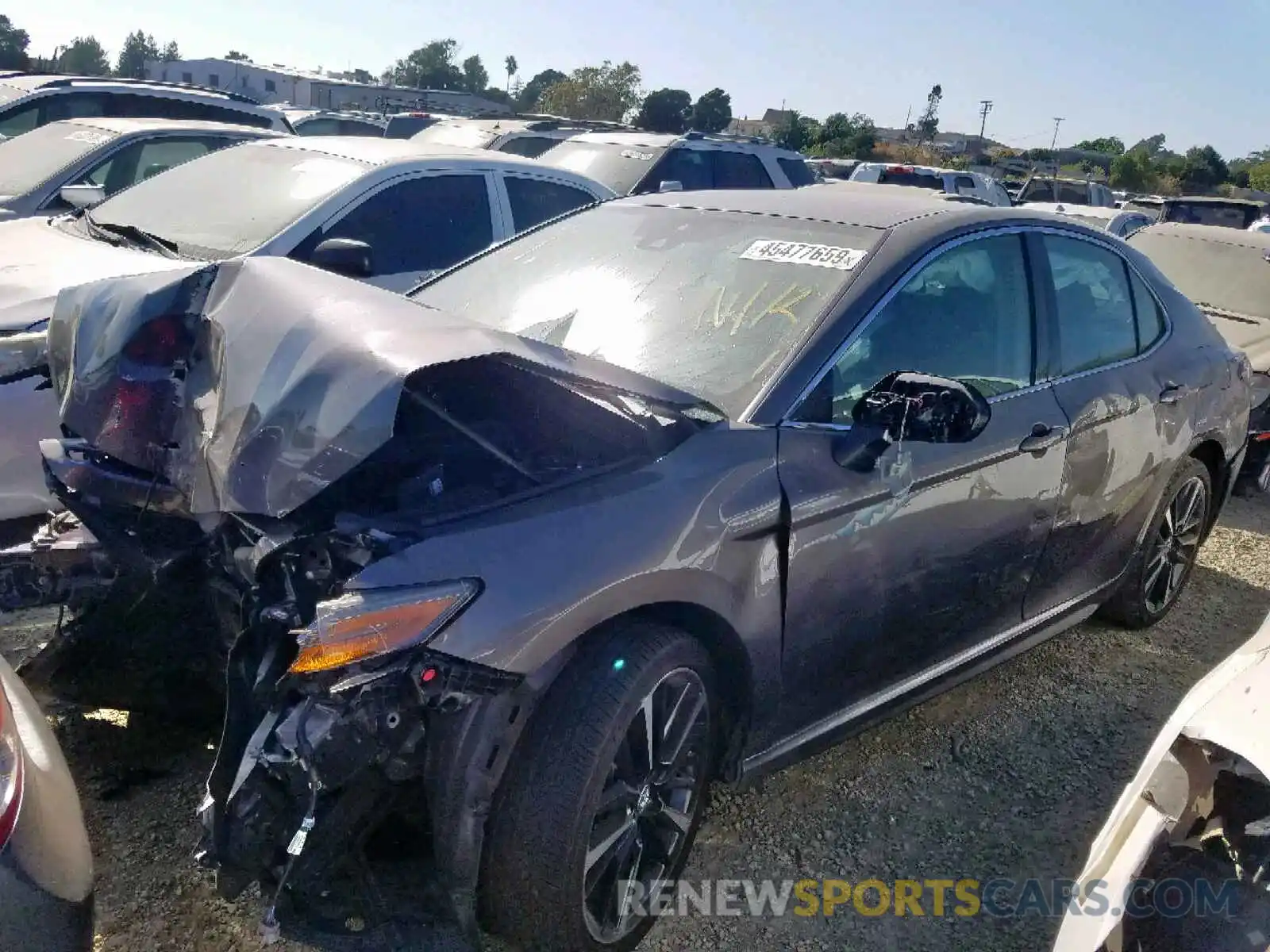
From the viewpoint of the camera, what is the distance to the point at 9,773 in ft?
6.47

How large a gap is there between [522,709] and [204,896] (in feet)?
3.52

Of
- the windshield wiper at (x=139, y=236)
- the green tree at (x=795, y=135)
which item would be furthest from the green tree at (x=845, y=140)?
the windshield wiper at (x=139, y=236)

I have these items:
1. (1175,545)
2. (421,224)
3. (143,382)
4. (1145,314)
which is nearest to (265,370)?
(143,382)

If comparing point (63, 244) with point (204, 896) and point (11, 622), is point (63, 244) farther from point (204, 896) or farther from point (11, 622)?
point (204, 896)

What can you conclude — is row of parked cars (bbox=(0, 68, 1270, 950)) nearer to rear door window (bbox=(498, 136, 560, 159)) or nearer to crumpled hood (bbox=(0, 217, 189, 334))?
crumpled hood (bbox=(0, 217, 189, 334))

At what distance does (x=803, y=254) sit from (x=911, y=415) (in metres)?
0.75

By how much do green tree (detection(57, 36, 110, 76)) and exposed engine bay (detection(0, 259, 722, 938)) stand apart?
6357cm

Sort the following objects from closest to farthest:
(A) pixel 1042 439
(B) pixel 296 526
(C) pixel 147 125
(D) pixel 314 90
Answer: (B) pixel 296 526 → (A) pixel 1042 439 → (C) pixel 147 125 → (D) pixel 314 90

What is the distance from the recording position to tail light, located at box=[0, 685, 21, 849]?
1.90 meters

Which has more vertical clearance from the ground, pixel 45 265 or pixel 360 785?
pixel 45 265

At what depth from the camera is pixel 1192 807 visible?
2281 mm

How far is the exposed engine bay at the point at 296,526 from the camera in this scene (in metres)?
2.15

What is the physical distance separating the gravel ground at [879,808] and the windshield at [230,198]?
2.30 m

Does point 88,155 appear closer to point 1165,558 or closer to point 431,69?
point 1165,558
